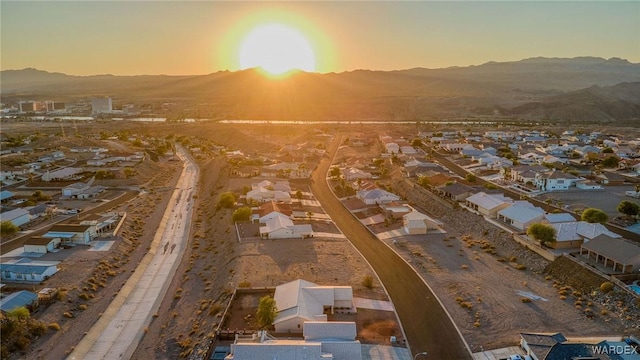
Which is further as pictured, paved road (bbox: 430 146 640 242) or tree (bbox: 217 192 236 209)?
tree (bbox: 217 192 236 209)

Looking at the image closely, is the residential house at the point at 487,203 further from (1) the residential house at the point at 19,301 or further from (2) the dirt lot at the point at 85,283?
(1) the residential house at the point at 19,301

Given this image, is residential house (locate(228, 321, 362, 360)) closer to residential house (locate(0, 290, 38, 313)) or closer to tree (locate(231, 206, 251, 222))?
residential house (locate(0, 290, 38, 313))

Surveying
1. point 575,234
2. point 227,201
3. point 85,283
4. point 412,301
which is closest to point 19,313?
point 85,283

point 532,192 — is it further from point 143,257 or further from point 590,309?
point 143,257

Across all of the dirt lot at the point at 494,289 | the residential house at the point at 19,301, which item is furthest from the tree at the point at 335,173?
the residential house at the point at 19,301

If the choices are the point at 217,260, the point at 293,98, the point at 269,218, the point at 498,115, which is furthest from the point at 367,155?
the point at 293,98

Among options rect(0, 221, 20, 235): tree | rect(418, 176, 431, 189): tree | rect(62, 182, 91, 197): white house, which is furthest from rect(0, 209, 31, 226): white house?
rect(418, 176, 431, 189): tree

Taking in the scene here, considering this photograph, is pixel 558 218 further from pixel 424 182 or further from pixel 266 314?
pixel 266 314
